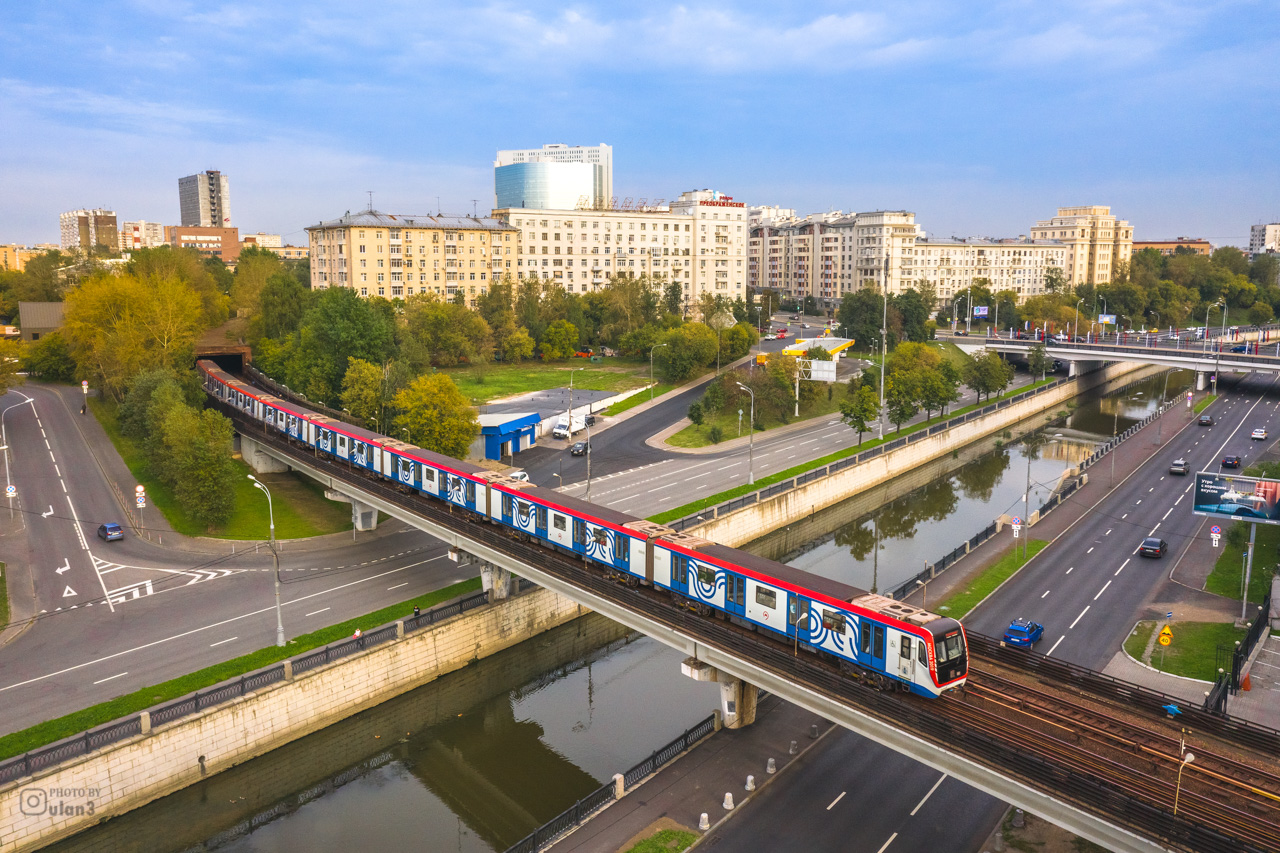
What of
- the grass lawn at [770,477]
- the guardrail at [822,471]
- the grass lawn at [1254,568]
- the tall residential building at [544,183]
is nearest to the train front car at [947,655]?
the guardrail at [822,471]

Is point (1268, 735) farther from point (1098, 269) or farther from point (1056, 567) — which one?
point (1098, 269)

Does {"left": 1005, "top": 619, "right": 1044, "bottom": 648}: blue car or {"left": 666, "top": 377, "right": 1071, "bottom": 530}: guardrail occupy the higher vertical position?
{"left": 666, "top": 377, "right": 1071, "bottom": 530}: guardrail

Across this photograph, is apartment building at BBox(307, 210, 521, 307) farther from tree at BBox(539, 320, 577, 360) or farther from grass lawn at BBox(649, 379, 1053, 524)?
grass lawn at BBox(649, 379, 1053, 524)

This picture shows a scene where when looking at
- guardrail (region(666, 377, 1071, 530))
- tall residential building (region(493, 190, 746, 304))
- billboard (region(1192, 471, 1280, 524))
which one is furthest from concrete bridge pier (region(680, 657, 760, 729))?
tall residential building (region(493, 190, 746, 304))

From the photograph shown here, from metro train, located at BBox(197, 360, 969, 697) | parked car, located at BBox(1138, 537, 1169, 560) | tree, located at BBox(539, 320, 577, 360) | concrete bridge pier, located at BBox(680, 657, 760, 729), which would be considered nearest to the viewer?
metro train, located at BBox(197, 360, 969, 697)

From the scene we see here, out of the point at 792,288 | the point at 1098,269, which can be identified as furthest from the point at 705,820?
the point at 1098,269

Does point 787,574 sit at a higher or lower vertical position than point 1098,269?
lower

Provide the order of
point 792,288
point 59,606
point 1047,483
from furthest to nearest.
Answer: point 792,288, point 1047,483, point 59,606

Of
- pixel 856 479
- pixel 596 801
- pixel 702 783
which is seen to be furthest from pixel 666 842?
pixel 856 479
